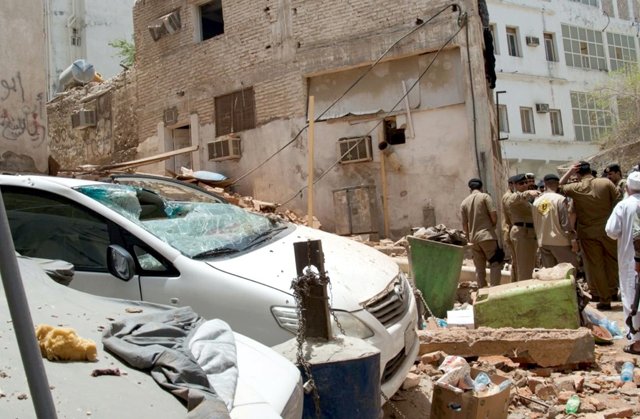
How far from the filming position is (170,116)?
56.4 feet

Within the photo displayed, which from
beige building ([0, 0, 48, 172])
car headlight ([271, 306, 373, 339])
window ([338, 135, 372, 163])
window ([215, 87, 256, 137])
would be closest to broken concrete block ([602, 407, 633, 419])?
car headlight ([271, 306, 373, 339])

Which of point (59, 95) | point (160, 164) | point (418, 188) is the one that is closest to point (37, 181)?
point (418, 188)

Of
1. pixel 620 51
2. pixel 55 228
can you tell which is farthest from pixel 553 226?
pixel 620 51

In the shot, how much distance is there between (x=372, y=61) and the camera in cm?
1367

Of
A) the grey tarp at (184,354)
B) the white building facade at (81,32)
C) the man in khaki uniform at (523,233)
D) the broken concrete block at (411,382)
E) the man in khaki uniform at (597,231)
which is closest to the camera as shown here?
the grey tarp at (184,354)

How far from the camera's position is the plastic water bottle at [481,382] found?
4.26 m

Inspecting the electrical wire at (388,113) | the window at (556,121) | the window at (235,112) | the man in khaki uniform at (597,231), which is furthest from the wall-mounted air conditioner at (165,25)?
the window at (556,121)

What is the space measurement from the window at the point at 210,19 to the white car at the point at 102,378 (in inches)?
602

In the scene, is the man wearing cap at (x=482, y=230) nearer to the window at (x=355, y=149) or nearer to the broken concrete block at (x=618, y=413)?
the window at (x=355, y=149)

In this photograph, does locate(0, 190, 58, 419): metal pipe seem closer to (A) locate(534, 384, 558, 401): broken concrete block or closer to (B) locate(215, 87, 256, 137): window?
(A) locate(534, 384, 558, 401): broken concrete block

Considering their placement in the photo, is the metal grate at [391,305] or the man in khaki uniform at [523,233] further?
the man in khaki uniform at [523,233]

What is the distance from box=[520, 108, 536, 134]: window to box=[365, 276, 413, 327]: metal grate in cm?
2591

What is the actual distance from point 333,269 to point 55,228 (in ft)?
6.50

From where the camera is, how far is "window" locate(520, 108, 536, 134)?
2861cm
